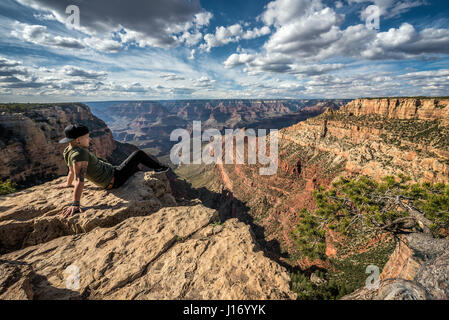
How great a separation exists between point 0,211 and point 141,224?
14.6ft

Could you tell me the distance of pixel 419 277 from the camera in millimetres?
4426

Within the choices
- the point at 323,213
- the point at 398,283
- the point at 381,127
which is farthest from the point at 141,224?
the point at 381,127

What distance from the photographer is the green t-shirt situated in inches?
207

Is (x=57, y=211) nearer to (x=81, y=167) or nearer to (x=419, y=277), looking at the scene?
(x=81, y=167)

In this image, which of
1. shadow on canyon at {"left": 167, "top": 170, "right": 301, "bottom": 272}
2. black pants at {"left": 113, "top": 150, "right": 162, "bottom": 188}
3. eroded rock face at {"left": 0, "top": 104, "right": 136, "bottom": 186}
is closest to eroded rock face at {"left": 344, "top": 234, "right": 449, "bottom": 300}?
black pants at {"left": 113, "top": 150, "right": 162, "bottom": 188}

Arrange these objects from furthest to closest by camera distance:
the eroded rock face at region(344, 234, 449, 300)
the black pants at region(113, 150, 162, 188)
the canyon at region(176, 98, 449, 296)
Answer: the canyon at region(176, 98, 449, 296)
the black pants at region(113, 150, 162, 188)
the eroded rock face at region(344, 234, 449, 300)

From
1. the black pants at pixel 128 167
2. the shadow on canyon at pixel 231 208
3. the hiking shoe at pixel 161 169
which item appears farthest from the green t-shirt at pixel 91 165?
the shadow on canyon at pixel 231 208

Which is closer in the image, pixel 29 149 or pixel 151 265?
pixel 151 265

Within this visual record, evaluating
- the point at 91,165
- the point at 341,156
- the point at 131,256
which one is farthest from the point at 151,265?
the point at 341,156

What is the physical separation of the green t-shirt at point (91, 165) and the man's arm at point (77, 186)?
156 millimetres

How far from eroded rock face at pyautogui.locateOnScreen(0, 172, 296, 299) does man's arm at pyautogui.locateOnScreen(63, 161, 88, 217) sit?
0.23 meters

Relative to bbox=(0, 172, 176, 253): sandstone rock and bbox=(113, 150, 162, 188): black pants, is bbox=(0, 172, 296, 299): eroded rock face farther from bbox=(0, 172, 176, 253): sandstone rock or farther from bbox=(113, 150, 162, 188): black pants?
bbox=(113, 150, 162, 188): black pants

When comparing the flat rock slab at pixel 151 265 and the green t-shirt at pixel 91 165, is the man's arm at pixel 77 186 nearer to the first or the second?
the green t-shirt at pixel 91 165

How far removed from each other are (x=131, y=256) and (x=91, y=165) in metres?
3.37
